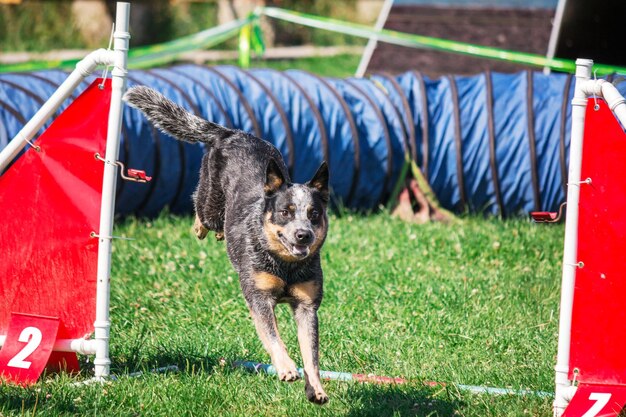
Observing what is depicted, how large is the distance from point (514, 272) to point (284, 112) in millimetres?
2985

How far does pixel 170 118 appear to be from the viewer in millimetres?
4922

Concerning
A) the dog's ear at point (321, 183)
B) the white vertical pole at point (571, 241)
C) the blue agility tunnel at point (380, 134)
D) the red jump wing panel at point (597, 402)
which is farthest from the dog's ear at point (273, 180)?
the blue agility tunnel at point (380, 134)

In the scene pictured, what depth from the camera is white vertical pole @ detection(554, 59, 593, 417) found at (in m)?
4.19

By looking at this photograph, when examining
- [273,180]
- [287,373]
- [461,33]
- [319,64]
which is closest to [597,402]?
[287,373]

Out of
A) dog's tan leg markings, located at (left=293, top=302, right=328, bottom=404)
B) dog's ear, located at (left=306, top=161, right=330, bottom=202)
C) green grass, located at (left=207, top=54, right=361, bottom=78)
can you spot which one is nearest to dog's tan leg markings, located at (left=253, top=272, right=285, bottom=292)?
dog's tan leg markings, located at (left=293, top=302, right=328, bottom=404)

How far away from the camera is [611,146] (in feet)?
13.5

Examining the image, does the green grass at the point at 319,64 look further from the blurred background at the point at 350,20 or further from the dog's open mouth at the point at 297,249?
the dog's open mouth at the point at 297,249

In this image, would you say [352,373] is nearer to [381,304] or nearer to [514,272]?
[381,304]

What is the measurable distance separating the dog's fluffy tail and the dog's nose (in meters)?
1.21

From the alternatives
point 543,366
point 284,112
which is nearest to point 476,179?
point 284,112

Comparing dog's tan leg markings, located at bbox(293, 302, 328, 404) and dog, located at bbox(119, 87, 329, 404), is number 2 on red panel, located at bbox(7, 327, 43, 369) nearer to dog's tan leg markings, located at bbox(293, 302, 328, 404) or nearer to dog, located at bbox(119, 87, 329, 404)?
dog, located at bbox(119, 87, 329, 404)

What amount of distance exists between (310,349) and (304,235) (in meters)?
0.52

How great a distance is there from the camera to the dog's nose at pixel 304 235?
13.2ft

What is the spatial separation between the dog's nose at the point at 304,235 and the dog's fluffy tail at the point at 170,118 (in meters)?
1.21
